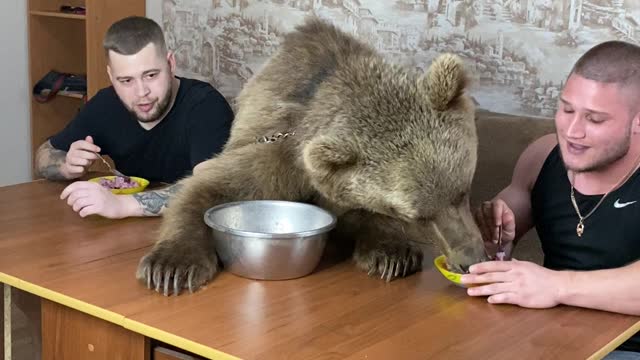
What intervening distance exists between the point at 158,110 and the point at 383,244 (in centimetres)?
110

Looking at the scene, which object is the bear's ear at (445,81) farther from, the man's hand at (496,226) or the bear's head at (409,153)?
the man's hand at (496,226)

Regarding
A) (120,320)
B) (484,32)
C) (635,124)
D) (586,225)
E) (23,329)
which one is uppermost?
(484,32)

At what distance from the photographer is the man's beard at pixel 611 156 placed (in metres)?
1.94

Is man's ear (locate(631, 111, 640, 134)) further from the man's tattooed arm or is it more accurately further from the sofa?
the man's tattooed arm

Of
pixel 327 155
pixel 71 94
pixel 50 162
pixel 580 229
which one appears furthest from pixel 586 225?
pixel 71 94

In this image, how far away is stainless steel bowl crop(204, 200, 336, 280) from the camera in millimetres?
1756

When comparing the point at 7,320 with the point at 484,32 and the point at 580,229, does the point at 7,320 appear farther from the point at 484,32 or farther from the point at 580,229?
the point at 484,32

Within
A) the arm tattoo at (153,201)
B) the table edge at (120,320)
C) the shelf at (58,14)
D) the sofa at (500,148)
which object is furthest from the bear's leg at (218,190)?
the shelf at (58,14)

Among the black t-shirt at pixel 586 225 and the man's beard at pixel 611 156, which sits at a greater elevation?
the man's beard at pixel 611 156

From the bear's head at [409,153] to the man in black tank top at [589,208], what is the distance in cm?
13

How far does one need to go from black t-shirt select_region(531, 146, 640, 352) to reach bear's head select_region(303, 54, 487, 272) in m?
0.34

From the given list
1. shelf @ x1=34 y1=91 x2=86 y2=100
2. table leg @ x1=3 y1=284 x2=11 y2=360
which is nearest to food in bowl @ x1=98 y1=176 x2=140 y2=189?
table leg @ x1=3 y1=284 x2=11 y2=360

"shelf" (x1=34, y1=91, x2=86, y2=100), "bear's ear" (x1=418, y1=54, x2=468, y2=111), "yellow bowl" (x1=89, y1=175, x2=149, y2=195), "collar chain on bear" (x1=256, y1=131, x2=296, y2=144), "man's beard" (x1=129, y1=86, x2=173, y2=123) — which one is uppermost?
"bear's ear" (x1=418, y1=54, x2=468, y2=111)

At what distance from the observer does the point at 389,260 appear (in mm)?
1886
